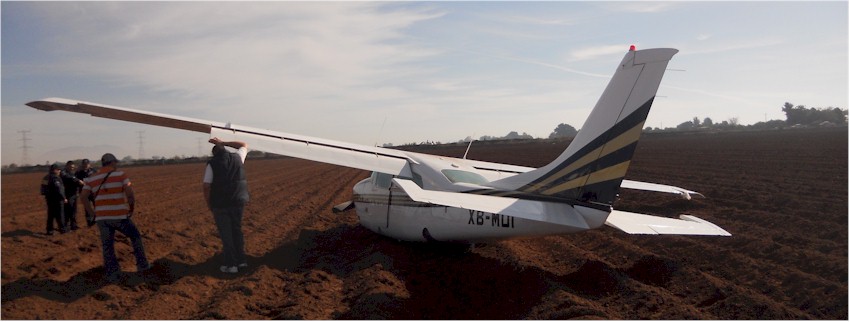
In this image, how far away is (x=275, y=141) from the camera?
9672 millimetres

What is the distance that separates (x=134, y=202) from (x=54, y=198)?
385 centimetres

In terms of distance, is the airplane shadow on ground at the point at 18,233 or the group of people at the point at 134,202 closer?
the group of people at the point at 134,202

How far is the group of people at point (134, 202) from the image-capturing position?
700 centimetres

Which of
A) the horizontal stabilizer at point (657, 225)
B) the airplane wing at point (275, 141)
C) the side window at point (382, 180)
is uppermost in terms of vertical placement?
the airplane wing at point (275, 141)

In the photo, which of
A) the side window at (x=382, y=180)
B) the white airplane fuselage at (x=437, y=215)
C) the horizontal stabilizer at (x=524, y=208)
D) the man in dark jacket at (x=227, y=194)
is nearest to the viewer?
the horizontal stabilizer at (x=524, y=208)

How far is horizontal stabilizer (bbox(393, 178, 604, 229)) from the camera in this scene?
680cm

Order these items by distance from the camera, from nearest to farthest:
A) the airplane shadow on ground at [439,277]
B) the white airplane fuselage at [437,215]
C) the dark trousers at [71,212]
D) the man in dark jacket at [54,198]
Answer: the airplane shadow on ground at [439,277], the white airplane fuselage at [437,215], the man in dark jacket at [54,198], the dark trousers at [71,212]

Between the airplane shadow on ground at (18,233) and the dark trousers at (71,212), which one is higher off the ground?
the dark trousers at (71,212)

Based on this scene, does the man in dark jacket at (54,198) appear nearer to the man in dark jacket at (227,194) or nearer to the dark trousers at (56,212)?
the dark trousers at (56,212)

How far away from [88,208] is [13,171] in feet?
138

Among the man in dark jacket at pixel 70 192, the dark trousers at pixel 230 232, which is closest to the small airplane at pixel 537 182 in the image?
the dark trousers at pixel 230 232

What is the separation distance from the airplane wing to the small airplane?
17 millimetres

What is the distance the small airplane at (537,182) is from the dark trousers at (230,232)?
162 cm

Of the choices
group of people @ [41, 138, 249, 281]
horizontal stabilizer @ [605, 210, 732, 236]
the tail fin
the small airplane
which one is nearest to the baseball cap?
group of people @ [41, 138, 249, 281]
